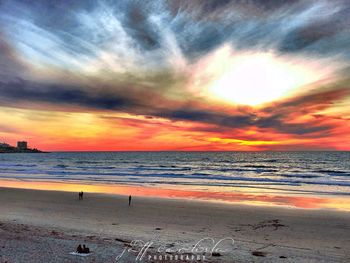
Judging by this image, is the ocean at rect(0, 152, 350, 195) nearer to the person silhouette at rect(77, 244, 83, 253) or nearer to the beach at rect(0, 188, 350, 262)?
the beach at rect(0, 188, 350, 262)

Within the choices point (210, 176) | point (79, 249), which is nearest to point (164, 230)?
point (79, 249)

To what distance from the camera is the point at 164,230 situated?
10.7 meters

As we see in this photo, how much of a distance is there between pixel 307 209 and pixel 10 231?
13.7 meters

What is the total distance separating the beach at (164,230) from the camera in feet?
23.2

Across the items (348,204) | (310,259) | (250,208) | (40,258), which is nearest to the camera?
(40,258)

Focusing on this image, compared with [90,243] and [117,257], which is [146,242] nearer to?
[90,243]

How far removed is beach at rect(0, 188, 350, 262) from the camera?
7059mm

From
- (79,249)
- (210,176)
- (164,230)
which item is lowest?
(210,176)

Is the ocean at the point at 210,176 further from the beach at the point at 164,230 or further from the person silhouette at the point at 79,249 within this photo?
the person silhouette at the point at 79,249

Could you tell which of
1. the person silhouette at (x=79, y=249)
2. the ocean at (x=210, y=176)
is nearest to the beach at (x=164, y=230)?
the person silhouette at (x=79, y=249)

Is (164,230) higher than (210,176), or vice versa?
(164,230)

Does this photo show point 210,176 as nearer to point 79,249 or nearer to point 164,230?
point 164,230

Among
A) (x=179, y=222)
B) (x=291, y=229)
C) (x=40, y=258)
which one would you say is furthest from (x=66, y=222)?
(x=291, y=229)

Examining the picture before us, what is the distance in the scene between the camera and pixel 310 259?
753 centimetres
